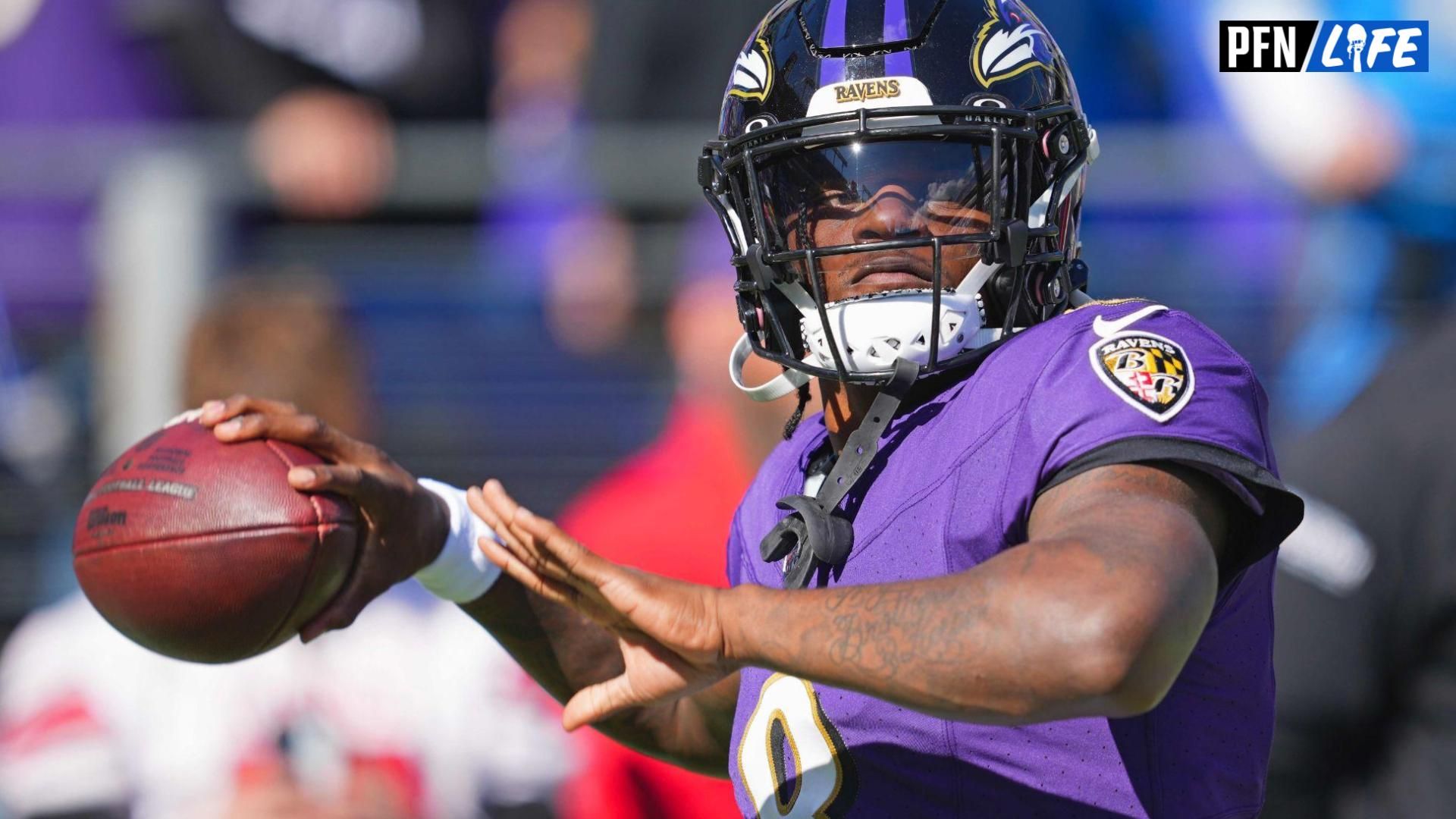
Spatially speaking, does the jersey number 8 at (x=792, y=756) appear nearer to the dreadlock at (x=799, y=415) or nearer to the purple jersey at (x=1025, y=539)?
the purple jersey at (x=1025, y=539)

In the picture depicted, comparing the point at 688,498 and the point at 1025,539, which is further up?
the point at 1025,539

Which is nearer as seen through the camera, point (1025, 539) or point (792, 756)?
point (1025, 539)

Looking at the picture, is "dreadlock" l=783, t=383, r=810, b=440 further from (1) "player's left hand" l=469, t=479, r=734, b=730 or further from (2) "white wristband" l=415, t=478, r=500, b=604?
(1) "player's left hand" l=469, t=479, r=734, b=730

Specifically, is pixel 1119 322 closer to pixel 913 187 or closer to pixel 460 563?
pixel 913 187

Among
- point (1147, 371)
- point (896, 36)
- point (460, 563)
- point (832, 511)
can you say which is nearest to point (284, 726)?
point (460, 563)

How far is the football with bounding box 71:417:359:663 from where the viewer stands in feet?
8.12

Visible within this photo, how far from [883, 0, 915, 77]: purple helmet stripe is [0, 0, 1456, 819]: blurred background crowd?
2.08m

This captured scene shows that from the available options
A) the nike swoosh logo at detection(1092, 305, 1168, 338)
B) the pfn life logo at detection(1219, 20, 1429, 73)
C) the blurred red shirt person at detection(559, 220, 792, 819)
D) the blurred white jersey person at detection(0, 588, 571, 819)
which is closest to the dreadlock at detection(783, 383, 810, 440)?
the nike swoosh logo at detection(1092, 305, 1168, 338)

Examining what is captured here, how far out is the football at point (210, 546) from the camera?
2.47 m

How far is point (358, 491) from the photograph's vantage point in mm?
2551

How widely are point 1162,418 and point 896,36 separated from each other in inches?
30.3

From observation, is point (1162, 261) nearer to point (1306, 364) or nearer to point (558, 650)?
point (1306, 364)

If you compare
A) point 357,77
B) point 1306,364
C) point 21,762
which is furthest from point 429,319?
point 1306,364

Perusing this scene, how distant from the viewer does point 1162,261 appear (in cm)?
580
